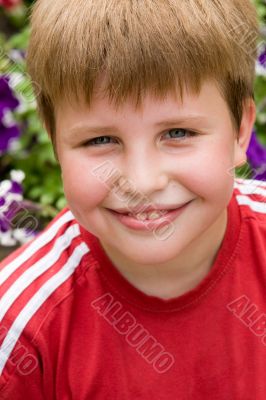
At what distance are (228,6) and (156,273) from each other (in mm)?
698

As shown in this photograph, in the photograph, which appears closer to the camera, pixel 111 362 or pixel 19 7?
pixel 111 362

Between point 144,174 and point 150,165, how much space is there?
0.09 ft

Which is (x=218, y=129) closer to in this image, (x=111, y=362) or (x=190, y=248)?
(x=190, y=248)

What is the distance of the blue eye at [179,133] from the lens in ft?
5.59

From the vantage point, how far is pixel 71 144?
1778 mm

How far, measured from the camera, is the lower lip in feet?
5.90

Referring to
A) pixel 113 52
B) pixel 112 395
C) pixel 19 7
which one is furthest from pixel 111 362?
pixel 19 7

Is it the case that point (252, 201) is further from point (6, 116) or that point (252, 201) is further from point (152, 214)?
point (6, 116)

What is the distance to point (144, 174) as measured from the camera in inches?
65.1

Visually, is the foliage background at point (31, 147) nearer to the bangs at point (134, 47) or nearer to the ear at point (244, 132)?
the ear at point (244, 132)

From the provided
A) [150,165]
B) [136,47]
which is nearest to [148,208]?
[150,165]

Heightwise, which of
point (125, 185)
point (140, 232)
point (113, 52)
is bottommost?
point (140, 232)

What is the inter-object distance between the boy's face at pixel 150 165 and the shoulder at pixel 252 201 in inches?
8.5

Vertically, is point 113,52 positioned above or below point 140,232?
above
